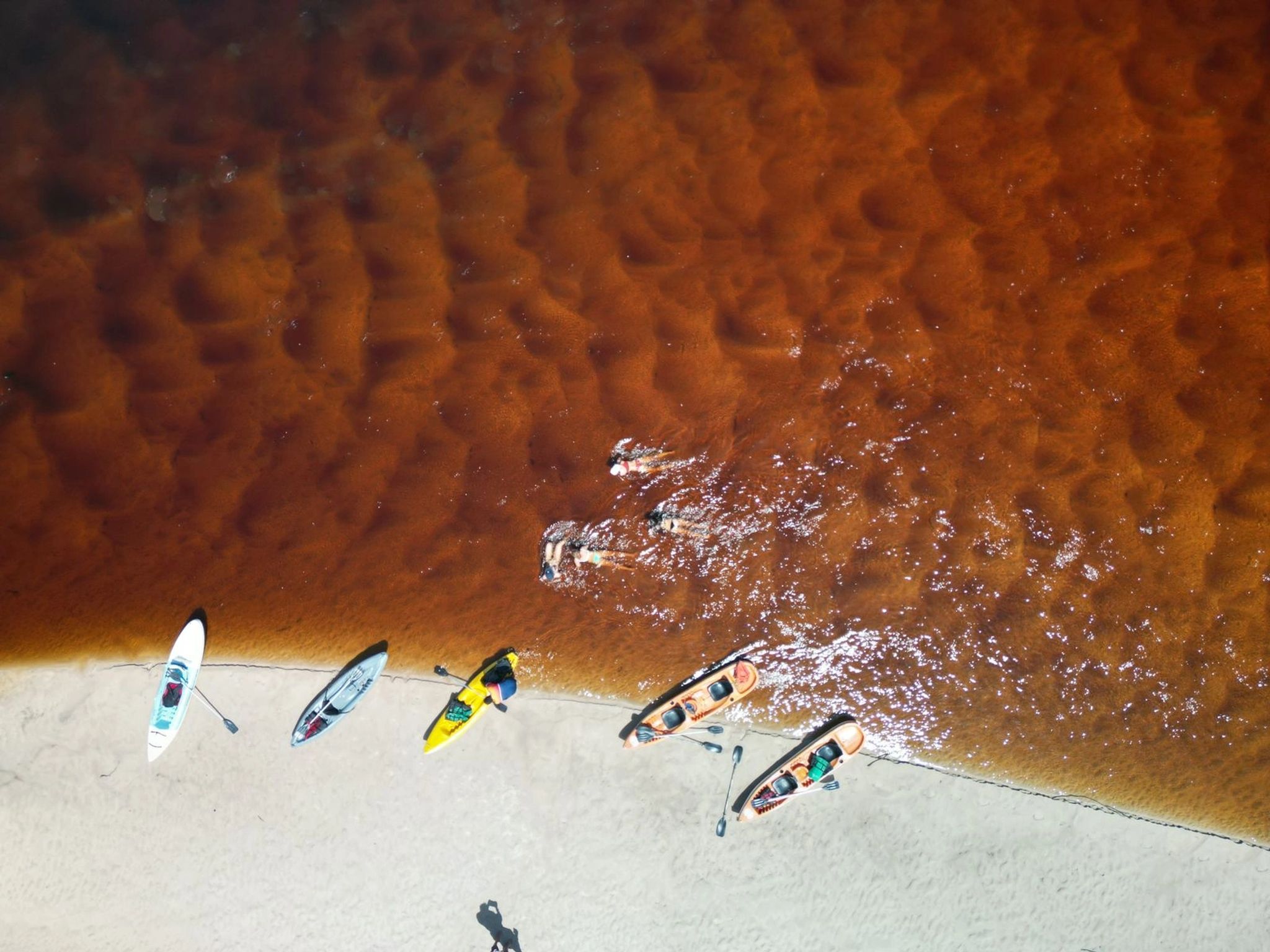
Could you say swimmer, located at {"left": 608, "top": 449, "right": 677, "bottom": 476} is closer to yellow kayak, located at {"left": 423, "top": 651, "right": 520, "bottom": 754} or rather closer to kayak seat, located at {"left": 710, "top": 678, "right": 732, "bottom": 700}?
kayak seat, located at {"left": 710, "top": 678, "right": 732, "bottom": 700}

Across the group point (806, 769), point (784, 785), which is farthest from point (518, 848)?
point (806, 769)

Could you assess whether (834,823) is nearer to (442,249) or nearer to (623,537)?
(623,537)

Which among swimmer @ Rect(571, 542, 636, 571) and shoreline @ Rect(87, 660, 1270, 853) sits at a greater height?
swimmer @ Rect(571, 542, 636, 571)

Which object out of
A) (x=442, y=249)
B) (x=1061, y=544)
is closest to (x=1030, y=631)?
(x=1061, y=544)

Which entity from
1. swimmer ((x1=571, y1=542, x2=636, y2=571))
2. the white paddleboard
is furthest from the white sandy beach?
swimmer ((x1=571, y1=542, x2=636, y2=571))

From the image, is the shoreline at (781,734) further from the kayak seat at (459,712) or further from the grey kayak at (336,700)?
the kayak seat at (459,712)
